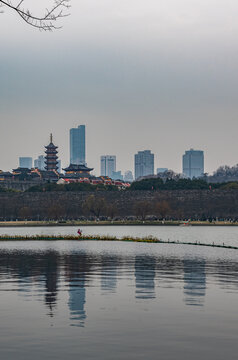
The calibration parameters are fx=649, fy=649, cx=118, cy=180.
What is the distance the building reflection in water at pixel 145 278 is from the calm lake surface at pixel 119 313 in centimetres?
5

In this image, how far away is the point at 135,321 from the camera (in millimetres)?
19891

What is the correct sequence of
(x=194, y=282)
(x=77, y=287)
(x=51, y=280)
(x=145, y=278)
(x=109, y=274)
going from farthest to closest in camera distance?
1. (x=109, y=274)
2. (x=145, y=278)
3. (x=51, y=280)
4. (x=194, y=282)
5. (x=77, y=287)

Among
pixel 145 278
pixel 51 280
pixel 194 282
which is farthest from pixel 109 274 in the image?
pixel 194 282

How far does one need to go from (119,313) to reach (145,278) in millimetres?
10932

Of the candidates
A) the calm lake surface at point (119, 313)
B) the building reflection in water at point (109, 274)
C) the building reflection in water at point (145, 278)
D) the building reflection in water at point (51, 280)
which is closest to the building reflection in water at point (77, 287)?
the calm lake surface at point (119, 313)

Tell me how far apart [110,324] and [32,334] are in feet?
8.82

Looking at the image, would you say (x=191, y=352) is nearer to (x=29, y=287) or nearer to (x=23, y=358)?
(x=23, y=358)

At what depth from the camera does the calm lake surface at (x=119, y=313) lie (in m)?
15.9

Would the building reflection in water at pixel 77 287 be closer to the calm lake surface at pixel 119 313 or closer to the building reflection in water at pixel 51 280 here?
the calm lake surface at pixel 119 313

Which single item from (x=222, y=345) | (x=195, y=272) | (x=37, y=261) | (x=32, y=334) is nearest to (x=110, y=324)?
(x=32, y=334)

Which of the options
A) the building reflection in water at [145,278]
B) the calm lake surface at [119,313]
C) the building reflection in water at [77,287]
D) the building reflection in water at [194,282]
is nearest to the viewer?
the calm lake surface at [119,313]

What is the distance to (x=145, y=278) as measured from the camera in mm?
32250

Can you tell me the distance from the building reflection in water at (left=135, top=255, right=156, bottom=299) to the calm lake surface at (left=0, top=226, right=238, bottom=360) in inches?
1.8

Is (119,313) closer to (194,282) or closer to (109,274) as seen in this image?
(194,282)
